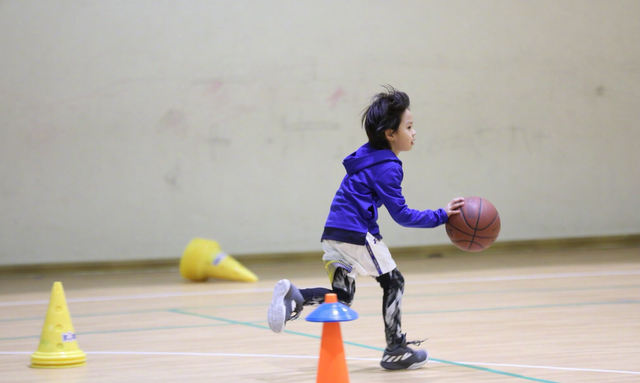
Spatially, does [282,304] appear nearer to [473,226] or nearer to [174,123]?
[473,226]

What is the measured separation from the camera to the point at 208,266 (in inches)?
314

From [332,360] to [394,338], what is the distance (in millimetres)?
753

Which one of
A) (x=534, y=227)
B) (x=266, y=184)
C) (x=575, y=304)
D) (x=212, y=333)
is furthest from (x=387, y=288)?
(x=534, y=227)

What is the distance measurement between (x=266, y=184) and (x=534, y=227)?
3.45 m

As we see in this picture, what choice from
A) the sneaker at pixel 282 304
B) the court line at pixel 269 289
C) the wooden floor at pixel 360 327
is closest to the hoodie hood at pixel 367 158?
the sneaker at pixel 282 304

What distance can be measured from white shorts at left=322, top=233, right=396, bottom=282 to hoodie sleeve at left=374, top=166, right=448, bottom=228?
6.0 inches

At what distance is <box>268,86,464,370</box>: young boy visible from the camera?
352 centimetres

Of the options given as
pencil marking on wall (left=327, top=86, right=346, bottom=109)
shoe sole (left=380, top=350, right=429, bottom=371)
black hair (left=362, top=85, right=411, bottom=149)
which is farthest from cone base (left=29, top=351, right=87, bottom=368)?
pencil marking on wall (left=327, top=86, right=346, bottom=109)

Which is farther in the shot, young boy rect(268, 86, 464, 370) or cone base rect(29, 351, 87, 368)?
cone base rect(29, 351, 87, 368)

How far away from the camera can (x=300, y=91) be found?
9.33 meters

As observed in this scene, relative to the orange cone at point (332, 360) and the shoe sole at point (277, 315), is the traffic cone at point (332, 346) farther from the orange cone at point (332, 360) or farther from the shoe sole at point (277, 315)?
the shoe sole at point (277, 315)

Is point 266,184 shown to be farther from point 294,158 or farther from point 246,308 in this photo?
point 246,308

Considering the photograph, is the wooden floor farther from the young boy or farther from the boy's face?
the boy's face

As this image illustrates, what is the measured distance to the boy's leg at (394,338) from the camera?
355 centimetres
